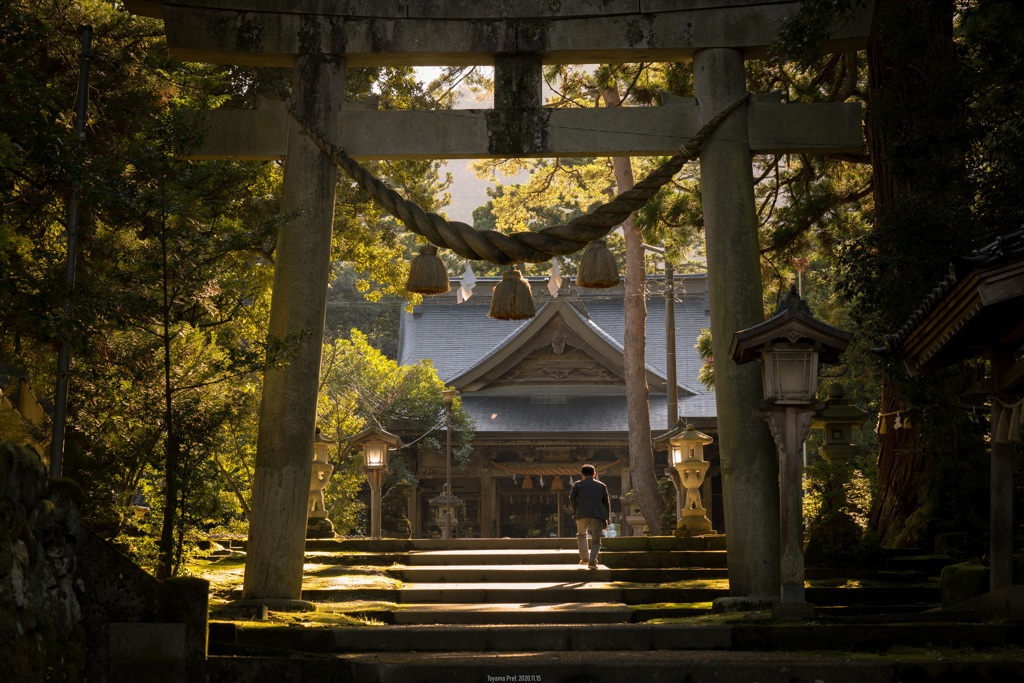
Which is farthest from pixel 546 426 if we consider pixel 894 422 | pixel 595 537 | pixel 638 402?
pixel 894 422

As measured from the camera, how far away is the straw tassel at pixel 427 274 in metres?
10.1

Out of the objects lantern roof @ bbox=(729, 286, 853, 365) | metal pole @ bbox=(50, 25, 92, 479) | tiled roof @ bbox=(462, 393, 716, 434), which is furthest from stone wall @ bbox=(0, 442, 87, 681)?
tiled roof @ bbox=(462, 393, 716, 434)

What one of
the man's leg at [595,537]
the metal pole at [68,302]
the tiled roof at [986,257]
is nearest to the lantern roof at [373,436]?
the man's leg at [595,537]

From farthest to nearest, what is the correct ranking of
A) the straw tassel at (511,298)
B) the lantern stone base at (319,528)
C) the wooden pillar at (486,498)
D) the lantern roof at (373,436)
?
the wooden pillar at (486,498) → the lantern roof at (373,436) → the lantern stone base at (319,528) → the straw tassel at (511,298)

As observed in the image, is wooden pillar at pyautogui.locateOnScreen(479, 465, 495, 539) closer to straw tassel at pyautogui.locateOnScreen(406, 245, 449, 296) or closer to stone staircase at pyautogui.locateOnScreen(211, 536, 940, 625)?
stone staircase at pyautogui.locateOnScreen(211, 536, 940, 625)

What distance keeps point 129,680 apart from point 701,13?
720 centimetres

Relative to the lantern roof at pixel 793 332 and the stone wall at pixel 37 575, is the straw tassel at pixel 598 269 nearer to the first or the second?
the lantern roof at pixel 793 332

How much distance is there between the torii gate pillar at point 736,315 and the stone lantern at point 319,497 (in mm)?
6938

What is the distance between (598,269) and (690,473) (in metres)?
5.17

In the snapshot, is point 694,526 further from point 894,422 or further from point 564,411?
point 564,411

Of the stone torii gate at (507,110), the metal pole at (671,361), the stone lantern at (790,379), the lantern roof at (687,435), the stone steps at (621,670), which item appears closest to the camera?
the stone steps at (621,670)

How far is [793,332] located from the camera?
27.6 ft

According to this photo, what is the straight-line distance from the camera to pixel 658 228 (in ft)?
50.6

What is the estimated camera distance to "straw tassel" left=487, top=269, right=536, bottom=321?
10234mm
